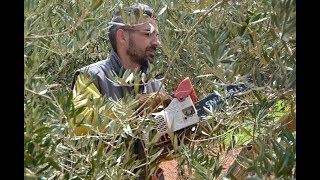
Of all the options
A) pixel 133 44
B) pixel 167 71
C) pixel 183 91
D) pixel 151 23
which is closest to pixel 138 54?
pixel 133 44

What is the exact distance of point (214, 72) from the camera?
1.68 meters

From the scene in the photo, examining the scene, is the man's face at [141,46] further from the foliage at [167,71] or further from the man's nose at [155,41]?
the foliage at [167,71]

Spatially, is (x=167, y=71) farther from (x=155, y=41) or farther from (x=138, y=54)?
(x=138, y=54)

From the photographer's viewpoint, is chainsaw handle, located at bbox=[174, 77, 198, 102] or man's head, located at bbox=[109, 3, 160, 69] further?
man's head, located at bbox=[109, 3, 160, 69]

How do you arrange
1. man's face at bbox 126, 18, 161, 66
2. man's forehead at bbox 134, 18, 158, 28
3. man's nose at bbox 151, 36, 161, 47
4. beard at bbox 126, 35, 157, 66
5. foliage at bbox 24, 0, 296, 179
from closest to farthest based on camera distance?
foliage at bbox 24, 0, 296, 179, man's forehead at bbox 134, 18, 158, 28, man's nose at bbox 151, 36, 161, 47, man's face at bbox 126, 18, 161, 66, beard at bbox 126, 35, 157, 66

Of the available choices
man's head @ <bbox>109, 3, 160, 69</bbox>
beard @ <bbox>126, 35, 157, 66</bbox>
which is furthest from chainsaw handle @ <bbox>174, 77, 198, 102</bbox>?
beard @ <bbox>126, 35, 157, 66</bbox>

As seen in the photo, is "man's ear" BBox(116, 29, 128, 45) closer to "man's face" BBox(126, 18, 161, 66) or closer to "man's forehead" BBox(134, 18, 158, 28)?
"man's face" BBox(126, 18, 161, 66)

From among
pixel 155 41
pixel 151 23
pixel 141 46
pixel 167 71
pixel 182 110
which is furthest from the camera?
pixel 141 46

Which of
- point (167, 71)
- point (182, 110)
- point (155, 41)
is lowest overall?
point (182, 110)

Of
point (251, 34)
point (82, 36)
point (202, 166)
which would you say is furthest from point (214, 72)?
point (82, 36)

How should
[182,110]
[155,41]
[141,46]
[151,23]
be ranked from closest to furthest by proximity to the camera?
[182,110]
[151,23]
[155,41]
[141,46]

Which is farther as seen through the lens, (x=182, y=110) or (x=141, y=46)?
(x=141, y=46)

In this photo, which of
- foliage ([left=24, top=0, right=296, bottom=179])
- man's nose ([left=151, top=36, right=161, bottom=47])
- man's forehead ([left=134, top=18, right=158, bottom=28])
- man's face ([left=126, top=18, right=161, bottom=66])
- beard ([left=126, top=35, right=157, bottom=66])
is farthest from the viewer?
beard ([left=126, top=35, right=157, bottom=66])
